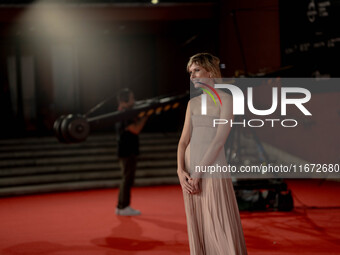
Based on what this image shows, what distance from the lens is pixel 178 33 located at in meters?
14.0

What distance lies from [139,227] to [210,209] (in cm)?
296

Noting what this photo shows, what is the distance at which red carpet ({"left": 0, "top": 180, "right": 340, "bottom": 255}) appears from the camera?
181 inches

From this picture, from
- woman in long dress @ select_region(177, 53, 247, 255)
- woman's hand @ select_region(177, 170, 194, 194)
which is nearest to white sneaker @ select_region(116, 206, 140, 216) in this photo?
woman in long dress @ select_region(177, 53, 247, 255)

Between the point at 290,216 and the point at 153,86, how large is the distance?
8.64 meters

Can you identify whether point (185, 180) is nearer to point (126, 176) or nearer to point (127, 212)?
point (126, 176)

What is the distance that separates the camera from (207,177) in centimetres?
275

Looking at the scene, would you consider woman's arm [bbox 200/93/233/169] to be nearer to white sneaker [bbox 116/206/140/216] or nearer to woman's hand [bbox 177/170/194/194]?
woman's hand [bbox 177/170/194/194]

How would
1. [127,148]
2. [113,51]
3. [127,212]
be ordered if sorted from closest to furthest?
[127,148] < [127,212] < [113,51]

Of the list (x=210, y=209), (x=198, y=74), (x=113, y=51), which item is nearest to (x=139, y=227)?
(x=210, y=209)

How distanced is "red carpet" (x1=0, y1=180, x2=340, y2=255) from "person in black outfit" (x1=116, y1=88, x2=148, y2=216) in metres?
0.23

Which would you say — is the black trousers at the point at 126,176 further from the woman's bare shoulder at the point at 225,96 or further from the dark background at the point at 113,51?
the dark background at the point at 113,51

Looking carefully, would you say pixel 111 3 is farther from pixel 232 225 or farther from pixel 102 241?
pixel 232 225

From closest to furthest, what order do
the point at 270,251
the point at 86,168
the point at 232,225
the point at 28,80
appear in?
the point at 232,225
the point at 270,251
the point at 86,168
the point at 28,80

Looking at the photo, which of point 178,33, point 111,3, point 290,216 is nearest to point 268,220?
point 290,216
